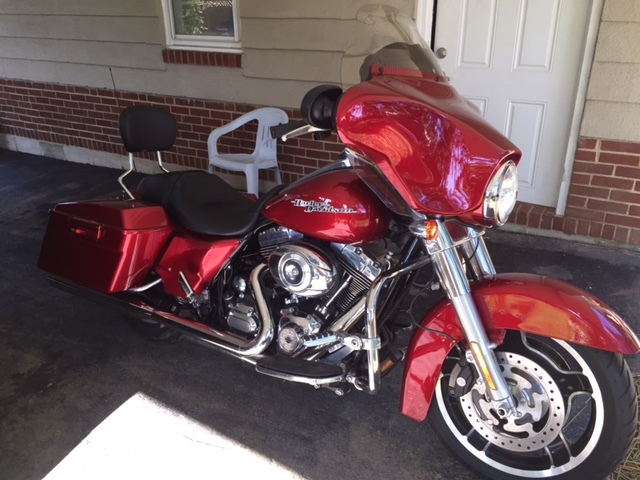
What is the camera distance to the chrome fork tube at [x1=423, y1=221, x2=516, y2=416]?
170 cm

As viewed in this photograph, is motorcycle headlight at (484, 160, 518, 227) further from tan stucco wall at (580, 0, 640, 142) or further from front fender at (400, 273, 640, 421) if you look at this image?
tan stucco wall at (580, 0, 640, 142)

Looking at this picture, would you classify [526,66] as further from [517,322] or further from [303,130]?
[517,322]

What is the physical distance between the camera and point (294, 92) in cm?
453

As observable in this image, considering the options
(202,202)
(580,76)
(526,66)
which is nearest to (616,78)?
(580,76)

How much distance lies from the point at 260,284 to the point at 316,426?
0.65 metres

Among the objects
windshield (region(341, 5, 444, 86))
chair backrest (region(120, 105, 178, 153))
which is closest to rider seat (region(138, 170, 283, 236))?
chair backrest (region(120, 105, 178, 153))

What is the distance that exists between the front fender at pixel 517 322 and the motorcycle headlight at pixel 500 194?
10.3 inches

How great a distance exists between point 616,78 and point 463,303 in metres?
2.50

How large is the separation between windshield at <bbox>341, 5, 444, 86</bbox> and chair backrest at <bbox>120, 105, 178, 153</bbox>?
0.92 m

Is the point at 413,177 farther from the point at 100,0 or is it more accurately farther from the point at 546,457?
the point at 100,0

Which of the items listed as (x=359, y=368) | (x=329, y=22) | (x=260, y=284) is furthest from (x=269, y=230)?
(x=329, y=22)

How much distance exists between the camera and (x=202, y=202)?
242 centimetres

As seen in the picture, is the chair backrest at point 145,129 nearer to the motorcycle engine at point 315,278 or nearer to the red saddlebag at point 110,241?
the red saddlebag at point 110,241

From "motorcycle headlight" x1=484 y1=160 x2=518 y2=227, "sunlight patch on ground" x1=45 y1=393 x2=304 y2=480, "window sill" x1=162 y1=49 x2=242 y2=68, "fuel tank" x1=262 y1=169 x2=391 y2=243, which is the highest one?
"window sill" x1=162 y1=49 x2=242 y2=68
